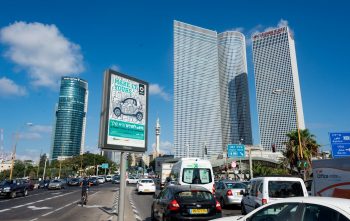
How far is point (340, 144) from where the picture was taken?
949 inches

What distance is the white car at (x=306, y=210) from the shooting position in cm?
411

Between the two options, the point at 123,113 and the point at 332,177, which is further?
the point at 332,177

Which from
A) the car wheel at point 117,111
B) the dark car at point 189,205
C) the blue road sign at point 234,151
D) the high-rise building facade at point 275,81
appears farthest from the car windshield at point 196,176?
the high-rise building facade at point 275,81

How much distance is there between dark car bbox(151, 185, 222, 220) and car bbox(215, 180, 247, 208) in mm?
6580

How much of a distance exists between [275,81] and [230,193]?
4097 inches

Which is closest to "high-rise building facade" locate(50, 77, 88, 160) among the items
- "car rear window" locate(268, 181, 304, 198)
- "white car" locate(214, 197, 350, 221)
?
"car rear window" locate(268, 181, 304, 198)

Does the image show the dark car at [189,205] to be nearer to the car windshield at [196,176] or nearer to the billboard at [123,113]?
the billboard at [123,113]

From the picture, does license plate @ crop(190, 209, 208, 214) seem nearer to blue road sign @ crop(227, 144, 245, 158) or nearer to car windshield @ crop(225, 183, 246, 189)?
car windshield @ crop(225, 183, 246, 189)

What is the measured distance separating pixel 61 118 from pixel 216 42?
94428 millimetres

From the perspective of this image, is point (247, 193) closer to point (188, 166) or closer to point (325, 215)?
point (188, 166)

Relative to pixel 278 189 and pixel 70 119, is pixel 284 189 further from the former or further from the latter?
pixel 70 119

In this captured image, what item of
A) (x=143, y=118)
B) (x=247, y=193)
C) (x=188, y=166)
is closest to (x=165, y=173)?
(x=188, y=166)

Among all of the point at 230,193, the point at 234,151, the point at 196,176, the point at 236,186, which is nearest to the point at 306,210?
the point at 230,193

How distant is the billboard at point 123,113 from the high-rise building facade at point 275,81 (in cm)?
7734
